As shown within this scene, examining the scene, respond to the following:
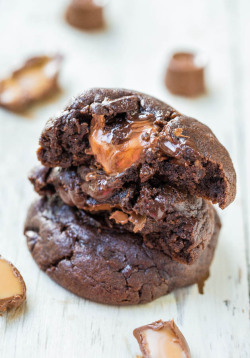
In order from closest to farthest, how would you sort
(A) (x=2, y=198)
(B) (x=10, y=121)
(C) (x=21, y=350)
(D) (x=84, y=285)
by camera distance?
1. (C) (x=21, y=350)
2. (D) (x=84, y=285)
3. (A) (x=2, y=198)
4. (B) (x=10, y=121)

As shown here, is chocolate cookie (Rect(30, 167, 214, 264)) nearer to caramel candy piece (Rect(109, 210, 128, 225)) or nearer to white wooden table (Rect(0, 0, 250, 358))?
caramel candy piece (Rect(109, 210, 128, 225))

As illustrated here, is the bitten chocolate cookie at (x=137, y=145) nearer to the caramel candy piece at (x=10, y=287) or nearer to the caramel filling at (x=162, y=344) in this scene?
the caramel candy piece at (x=10, y=287)

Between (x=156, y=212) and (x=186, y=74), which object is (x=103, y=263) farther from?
(x=186, y=74)

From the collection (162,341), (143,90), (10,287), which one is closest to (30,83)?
(143,90)

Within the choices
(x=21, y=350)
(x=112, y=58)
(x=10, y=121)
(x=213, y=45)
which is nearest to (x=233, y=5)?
(x=213, y=45)

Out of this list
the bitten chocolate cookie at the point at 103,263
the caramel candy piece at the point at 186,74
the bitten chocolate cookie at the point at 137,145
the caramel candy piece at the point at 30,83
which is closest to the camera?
the bitten chocolate cookie at the point at 137,145

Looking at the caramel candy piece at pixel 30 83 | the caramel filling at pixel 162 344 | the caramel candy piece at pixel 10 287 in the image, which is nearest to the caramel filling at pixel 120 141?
the caramel candy piece at pixel 10 287

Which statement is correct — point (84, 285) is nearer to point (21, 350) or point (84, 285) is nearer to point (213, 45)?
point (21, 350)
